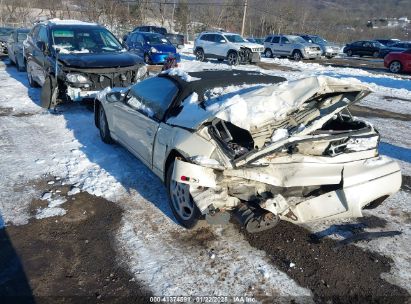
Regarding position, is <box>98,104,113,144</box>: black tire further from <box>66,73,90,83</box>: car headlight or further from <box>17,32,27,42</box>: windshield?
<box>17,32,27,42</box>: windshield

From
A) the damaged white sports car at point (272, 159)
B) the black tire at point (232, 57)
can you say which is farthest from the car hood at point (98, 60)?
the black tire at point (232, 57)

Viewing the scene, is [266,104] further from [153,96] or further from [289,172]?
[153,96]

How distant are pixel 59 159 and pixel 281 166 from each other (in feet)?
12.3

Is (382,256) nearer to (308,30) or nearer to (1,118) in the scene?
(1,118)

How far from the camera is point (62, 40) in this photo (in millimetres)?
9203

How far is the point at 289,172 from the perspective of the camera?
3541 millimetres

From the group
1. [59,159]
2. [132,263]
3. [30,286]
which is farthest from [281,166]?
[59,159]

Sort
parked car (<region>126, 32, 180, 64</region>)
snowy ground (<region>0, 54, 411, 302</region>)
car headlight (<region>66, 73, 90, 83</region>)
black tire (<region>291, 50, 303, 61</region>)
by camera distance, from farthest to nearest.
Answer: black tire (<region>291, 50, 303, 61</region>)
parked car (<region>126, 32, 180, 64</region>)
car headlight (<region>66, 73, 90, 83</region>)
snowy ground (<region>0, 54, 411, 302</region>)

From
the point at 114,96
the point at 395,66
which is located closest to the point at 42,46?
the point at 114,96

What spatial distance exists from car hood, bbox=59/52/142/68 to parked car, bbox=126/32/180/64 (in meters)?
9.28

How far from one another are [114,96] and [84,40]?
4026 millimetres

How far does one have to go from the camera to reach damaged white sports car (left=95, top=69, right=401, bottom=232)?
11.4 feet

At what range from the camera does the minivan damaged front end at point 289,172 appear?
11.4 feet

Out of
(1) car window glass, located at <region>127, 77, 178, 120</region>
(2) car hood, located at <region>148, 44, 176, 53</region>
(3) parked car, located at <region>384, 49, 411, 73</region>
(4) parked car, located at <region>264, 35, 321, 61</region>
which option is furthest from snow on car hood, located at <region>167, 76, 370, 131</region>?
(4) parked car, located at <region>264, 35, 321, 61</region>
